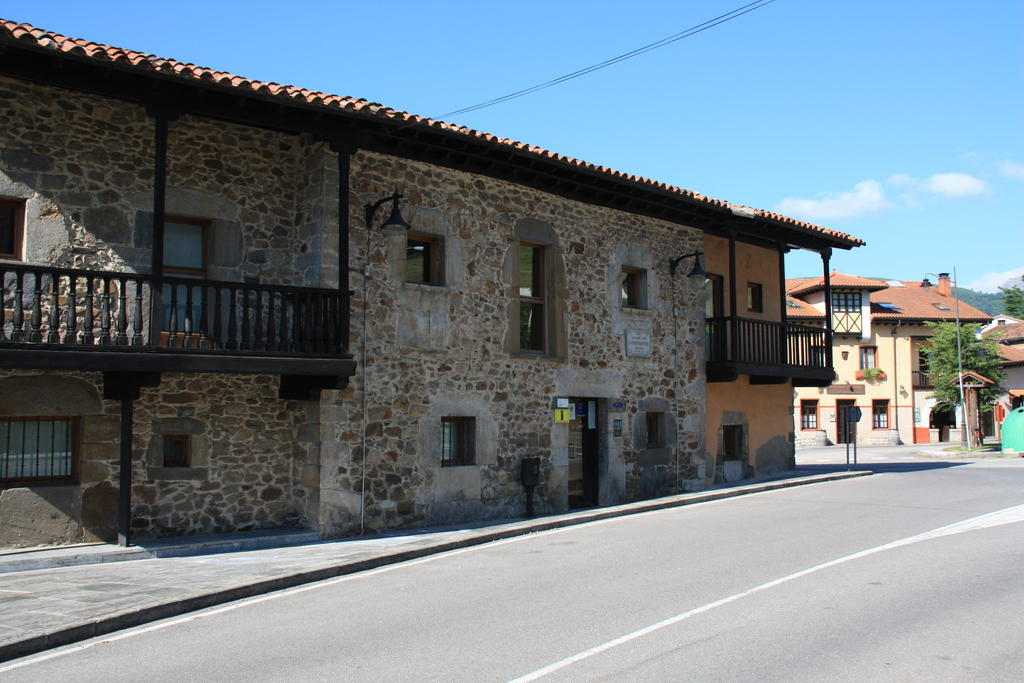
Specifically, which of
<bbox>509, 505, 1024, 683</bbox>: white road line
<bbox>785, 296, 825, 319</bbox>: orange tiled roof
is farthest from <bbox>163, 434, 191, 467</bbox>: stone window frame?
<bbox>785, 296, 825, 319</bbox>: orange tiled roof

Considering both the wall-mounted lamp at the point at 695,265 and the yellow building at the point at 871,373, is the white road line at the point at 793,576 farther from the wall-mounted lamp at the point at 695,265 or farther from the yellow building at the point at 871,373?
the yellow building at the point at 871,373

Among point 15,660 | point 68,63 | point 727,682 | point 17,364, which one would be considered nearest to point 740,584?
point 727,682

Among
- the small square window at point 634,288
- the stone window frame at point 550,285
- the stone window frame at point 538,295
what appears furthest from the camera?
the small square window at point 634,288

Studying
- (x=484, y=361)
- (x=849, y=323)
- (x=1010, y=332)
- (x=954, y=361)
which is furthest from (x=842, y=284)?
(x=484, y=361)

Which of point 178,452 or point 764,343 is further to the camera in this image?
point 764,343

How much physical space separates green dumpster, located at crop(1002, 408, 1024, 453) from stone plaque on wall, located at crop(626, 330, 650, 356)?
2290 centimetres

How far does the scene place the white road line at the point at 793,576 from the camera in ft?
20.0

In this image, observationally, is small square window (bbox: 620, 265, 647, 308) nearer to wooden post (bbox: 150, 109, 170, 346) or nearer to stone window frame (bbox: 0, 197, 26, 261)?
wooden post (bbox: 150, 109, 170, 346)

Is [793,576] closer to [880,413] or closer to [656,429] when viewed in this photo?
[656,429]

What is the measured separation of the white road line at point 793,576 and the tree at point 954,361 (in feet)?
102

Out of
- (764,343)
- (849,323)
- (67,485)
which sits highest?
(849,323)

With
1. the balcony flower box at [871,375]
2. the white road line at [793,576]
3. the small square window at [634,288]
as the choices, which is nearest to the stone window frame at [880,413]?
the balcony flower box at [871,375]

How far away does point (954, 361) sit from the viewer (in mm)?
43406

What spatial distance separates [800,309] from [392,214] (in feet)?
115
